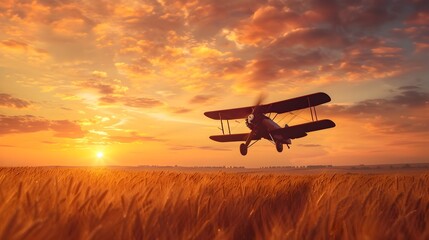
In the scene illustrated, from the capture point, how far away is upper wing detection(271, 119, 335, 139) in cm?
2883

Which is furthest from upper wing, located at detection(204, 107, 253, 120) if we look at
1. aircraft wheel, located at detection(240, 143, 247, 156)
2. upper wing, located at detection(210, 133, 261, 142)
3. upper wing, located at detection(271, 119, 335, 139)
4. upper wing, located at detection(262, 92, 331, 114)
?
aircraft wheel, located at detection(240, 143, 247, 156)

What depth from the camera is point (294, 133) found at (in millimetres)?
32062

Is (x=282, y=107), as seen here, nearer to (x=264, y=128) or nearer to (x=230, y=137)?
(x=264, y=128)

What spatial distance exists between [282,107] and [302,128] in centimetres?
394

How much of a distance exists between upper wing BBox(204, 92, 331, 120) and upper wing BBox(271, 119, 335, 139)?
2.02 meters

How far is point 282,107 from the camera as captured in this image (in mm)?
33844

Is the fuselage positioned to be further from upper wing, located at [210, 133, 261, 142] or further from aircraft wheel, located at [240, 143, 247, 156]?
upper wing, located at [210, 133, 261, 142]

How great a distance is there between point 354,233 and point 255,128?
29565mm

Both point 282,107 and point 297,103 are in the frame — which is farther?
point 282,107

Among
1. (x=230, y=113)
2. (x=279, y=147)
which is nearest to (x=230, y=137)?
(x=230, y=113)

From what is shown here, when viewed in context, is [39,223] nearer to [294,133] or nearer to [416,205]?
[416,205]

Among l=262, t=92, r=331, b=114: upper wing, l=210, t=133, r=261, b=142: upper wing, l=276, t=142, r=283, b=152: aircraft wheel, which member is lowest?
l=276, t=142, r=283, b=152: aircraft wheel

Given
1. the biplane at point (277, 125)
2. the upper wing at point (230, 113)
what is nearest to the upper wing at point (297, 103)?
the biplane at point (277, 125)

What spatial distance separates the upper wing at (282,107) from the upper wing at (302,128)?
202 cm
